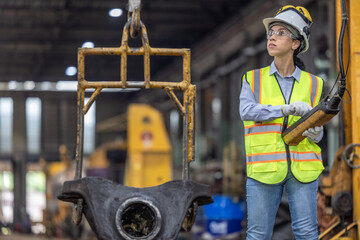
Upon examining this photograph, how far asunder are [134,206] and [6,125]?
35348 mm

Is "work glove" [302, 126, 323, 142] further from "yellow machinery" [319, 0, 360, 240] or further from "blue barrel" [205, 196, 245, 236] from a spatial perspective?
"blue barrel" [205, 196, 245, 236]

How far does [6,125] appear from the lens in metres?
38.5

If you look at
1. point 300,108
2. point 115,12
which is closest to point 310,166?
point 300,108

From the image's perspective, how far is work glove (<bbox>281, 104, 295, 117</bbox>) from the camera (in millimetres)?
3914

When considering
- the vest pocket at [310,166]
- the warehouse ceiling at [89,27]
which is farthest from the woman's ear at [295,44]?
the warehouse ceiling at [89,27]

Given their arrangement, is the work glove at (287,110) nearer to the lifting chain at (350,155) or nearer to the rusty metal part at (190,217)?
the rusty metal part at (190,217)

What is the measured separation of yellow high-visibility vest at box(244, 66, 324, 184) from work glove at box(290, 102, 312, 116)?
0.14 metres

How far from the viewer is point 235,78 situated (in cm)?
2217

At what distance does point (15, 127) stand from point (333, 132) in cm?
2670

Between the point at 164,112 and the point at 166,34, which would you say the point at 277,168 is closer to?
the point at 166,34

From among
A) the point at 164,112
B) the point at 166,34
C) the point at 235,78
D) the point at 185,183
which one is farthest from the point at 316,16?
the point at 164,112

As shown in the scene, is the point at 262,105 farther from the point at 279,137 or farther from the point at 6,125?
the point at 6,125

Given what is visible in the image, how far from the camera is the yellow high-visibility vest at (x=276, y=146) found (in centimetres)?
399

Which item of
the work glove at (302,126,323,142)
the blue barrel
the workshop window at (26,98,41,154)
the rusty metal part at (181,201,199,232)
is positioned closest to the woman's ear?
the work glove at (302,126,323,142)
